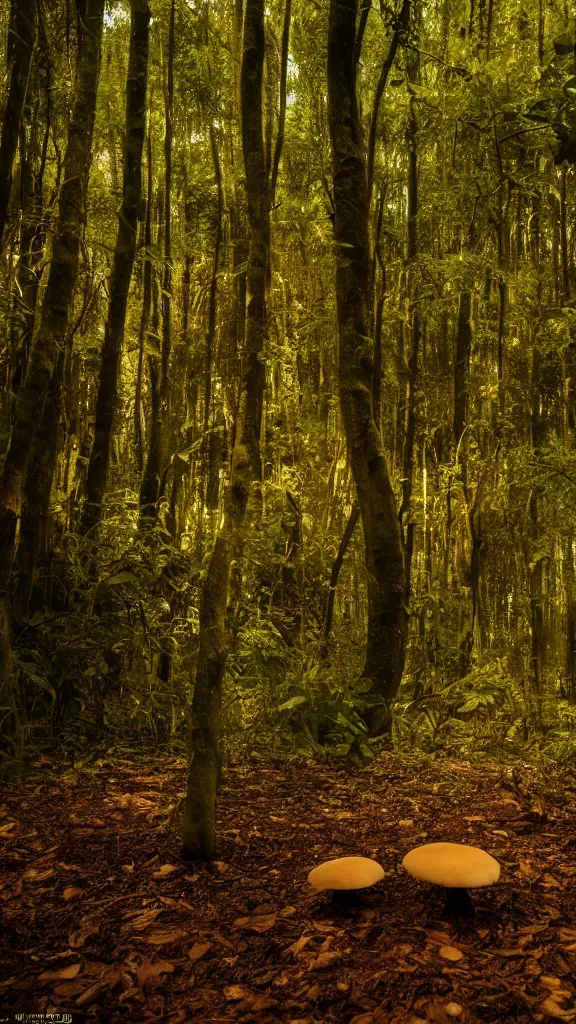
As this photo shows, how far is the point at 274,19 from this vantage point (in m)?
7.96

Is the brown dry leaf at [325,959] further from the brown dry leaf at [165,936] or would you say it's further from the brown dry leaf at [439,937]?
the brown dry leaf at [165,936]

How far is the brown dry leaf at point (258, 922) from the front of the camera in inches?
80.7

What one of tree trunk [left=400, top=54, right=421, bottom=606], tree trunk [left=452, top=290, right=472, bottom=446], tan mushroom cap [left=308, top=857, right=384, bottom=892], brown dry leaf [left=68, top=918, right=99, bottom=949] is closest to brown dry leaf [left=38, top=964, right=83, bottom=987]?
brown dry leaf [left=68, top=918, right=99, bottom=949]

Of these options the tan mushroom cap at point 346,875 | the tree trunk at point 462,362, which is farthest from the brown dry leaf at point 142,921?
the tree trunk at point 462,362

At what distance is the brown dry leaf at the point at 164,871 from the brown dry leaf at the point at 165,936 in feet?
1.21

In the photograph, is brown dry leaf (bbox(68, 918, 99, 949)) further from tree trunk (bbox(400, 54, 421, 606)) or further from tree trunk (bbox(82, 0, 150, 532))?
tree trunk (bbox(400, 54, 421, 606))

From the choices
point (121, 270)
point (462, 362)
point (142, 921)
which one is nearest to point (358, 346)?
point (121, 270)

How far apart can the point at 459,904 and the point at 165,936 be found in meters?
0.90

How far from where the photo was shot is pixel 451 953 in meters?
1.90

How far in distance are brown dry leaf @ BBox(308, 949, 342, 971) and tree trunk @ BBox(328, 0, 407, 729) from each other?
9.46 feet

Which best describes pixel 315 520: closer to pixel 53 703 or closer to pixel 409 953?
pixel 53 703

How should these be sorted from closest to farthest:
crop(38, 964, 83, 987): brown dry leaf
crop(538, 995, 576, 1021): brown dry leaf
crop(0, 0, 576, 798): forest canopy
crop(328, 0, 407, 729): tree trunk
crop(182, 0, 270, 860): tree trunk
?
crop(538, 995, 576, 1021): brown dry leaf → crop(38, 964, 83, 987): brown dry leaf → crop(182, 0, 270, 860): tree trunk → crop(0, 0, 576, 798): forest canopy → crop(328, 0, 407, 729): tree trunk

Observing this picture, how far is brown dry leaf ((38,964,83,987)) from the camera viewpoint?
177 cm

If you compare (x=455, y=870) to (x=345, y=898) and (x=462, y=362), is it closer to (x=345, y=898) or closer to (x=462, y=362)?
(x=345, y=898)
